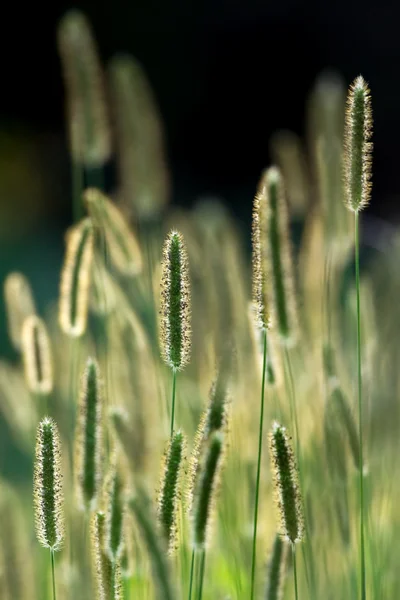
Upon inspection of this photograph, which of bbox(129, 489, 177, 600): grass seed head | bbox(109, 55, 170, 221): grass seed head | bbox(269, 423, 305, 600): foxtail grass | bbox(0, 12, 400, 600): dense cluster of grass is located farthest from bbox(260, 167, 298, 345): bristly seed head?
bbox(109, 55, 170, 221): grass seed head

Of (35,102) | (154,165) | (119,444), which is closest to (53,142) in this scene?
(35,102)

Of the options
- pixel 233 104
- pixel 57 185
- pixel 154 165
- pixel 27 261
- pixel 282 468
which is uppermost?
pixel 233 104

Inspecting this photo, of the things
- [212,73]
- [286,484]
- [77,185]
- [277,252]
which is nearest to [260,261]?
[277,252]

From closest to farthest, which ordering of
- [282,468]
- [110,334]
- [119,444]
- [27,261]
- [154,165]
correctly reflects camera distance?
1. [282,468]
2. [119,444]
3. [110,334]
4. [154,165]
5. [27,261]

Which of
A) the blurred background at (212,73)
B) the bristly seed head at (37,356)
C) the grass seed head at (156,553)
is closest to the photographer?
the grass seed head at (156,553)

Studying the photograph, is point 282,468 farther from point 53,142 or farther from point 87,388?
point 53,142

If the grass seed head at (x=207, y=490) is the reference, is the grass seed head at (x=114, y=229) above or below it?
above

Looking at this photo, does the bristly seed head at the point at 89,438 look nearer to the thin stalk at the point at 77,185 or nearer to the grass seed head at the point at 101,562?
the grass seed head at the point at 101,562

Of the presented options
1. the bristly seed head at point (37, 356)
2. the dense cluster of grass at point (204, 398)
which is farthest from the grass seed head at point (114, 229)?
the bristly seed head at point (37, 356)

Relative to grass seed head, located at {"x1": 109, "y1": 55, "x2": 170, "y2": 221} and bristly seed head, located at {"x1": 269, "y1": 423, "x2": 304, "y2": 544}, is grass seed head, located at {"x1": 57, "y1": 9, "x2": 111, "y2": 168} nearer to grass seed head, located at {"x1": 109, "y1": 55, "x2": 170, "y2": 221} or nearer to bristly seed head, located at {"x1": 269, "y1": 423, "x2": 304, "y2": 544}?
grass seed head, located at {"x1": 109, "y1": 55, "x2": 170, "y2": 221}
